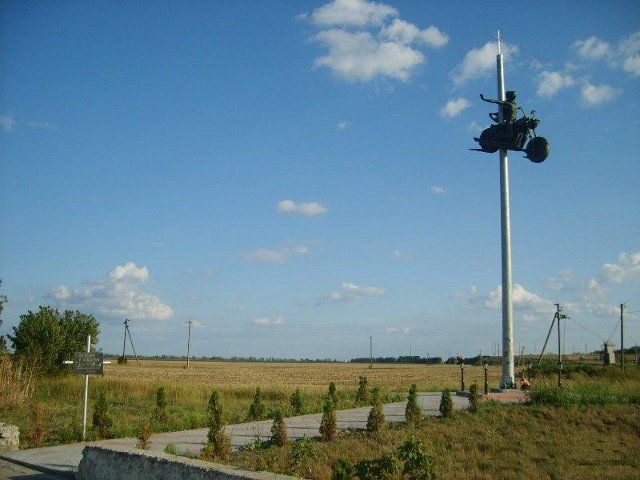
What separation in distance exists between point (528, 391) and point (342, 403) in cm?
716

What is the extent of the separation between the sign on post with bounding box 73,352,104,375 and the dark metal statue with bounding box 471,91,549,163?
17.2 meters

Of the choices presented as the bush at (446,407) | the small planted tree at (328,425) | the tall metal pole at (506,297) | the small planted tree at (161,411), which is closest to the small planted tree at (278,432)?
the small planted tree at (328,425)

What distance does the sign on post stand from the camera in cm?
1525

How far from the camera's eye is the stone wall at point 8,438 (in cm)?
1448

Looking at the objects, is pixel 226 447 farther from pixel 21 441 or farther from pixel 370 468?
pixel 21 441

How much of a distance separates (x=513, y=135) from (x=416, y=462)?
18858mm

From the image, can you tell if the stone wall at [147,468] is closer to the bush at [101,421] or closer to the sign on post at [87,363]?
the sign on post at [87,363]

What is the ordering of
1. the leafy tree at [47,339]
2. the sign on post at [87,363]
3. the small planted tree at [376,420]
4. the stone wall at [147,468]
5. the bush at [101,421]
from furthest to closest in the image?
the leafy tree at [47,339] → the bush at [101,421] → the small planted tree at [376,420] → the sign on post at [87,363] → the stone wall at [147,468]

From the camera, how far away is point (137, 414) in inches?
850

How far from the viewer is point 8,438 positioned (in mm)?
14609

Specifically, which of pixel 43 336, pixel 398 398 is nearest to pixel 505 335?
pixel 398 398

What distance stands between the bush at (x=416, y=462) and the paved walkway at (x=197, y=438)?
5399mm

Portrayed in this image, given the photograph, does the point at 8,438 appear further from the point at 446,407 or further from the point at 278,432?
the point at 446,407

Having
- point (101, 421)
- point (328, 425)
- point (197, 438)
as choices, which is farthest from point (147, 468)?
point (101, 421)
